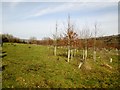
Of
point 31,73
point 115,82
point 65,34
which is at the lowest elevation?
point 115,82

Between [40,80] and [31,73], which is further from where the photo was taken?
[31,73]

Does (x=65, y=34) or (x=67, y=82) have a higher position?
(x=65, y=34)

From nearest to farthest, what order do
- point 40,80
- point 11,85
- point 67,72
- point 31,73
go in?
point 11,85 → point 40,80 → point 31,73 → point 67,72

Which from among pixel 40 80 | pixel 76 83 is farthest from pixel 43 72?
pixel 76 83

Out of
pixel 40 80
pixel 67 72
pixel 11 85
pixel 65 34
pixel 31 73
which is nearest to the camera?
pixel 11 85

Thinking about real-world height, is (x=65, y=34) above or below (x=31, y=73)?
above

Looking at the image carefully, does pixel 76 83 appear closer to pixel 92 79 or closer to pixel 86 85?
pixel 86 85

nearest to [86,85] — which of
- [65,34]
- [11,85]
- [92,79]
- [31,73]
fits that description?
[92,79]

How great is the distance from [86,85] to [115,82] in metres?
4.24

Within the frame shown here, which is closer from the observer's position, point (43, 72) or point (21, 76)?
point (21, 76)

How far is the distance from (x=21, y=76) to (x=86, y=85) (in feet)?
21.8

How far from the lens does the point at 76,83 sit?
1833cm

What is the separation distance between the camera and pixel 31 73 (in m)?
19.4

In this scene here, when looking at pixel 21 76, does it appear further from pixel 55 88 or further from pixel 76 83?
pixel 76 83
